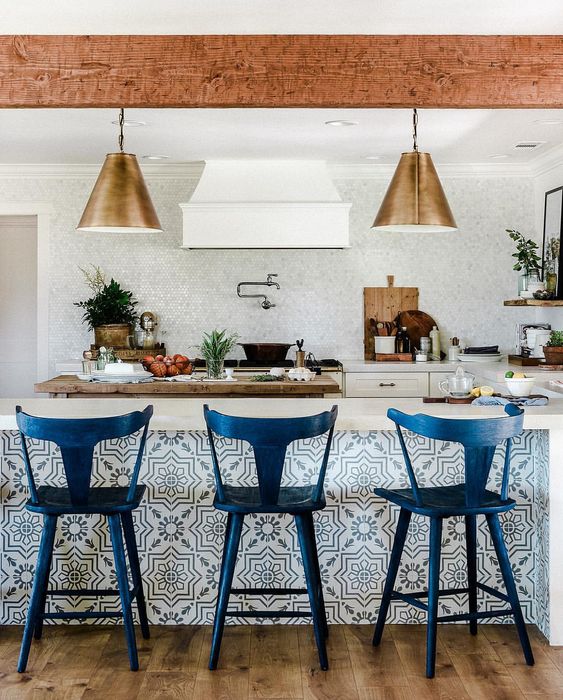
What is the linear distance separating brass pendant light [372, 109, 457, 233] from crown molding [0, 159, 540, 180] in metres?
3.29

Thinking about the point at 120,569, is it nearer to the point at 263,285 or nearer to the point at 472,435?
the point at 472,435

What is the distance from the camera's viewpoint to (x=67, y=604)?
3506 millimetres

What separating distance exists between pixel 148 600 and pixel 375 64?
2.55 m

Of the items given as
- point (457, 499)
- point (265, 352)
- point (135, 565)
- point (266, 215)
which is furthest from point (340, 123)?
point (135, 565)

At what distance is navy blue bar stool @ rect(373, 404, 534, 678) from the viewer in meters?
2.88

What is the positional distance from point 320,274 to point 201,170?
1.39 meters

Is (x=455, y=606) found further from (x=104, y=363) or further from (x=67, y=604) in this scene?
(x=104, y=363)

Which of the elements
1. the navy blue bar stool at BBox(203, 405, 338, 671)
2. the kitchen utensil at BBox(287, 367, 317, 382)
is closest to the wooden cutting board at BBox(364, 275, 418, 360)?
the kitchen utensil at BBox(287, 367, 317, 382)

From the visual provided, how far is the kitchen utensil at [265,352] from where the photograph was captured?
6754 millimetres

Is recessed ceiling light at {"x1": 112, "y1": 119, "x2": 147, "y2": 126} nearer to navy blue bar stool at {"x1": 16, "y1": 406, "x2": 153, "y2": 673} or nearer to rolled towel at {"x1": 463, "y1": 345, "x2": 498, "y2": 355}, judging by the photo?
navy blue bar stool at {"x1": 16, "y1": 406, "x2": 153, "y2": 673}

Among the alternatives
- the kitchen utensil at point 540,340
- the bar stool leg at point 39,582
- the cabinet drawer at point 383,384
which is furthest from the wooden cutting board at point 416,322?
the bar stool leg at point 39,582

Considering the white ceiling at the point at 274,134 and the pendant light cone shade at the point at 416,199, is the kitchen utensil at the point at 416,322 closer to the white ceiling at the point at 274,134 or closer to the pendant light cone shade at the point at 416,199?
the white ceiling at the point at 274,134

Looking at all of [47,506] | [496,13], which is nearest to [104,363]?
[47,506]

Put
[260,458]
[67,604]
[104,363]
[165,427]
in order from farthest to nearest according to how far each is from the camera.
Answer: [104,363] < [67,604] < [165,427] < [260,458]
